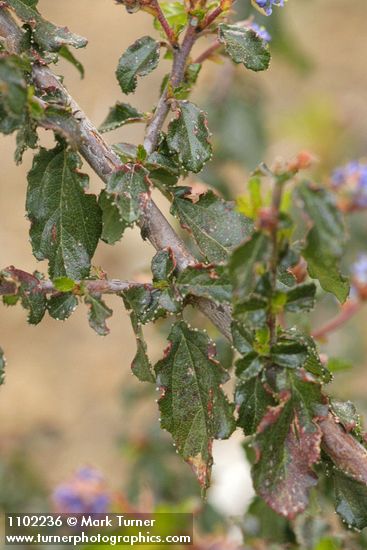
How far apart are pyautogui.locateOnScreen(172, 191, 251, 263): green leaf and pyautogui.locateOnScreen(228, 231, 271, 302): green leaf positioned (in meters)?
0.15

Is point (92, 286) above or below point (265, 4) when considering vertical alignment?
below

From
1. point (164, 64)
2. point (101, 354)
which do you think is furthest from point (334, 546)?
point (164, 64)

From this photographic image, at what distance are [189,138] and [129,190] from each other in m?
0.09

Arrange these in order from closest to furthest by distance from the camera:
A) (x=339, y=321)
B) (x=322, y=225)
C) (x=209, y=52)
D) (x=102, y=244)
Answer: (x=322, y=225) → (x=209, y=52) → (x=339, y=321) → (x=102, y=244)

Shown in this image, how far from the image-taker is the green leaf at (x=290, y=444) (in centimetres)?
68

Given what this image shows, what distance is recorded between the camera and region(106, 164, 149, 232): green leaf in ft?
2.31

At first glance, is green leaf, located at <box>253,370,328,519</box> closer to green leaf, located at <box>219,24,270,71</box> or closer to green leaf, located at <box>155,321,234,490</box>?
green leaf, located at <box>155,321,234,490</box>

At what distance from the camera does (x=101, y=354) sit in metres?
3.00

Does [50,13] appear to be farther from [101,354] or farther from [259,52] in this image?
[259,52]

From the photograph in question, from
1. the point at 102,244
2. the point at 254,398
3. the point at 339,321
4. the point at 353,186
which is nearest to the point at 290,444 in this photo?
the point at 254,398

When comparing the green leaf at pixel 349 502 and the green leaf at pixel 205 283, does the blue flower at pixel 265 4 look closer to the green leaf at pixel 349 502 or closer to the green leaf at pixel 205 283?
the green leaf at pixel 205 283

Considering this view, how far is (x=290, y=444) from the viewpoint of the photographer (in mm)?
695

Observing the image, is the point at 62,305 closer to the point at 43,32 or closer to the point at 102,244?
the point at 43,32

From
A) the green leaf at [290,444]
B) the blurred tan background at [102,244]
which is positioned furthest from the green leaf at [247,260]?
the blurred tan background at [102,244]
